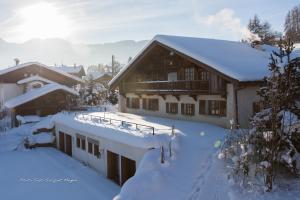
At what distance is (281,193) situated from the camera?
12133 mm

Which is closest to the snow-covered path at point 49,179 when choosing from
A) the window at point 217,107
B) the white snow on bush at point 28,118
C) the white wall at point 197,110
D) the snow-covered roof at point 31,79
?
the white snow on bush at point 28,118

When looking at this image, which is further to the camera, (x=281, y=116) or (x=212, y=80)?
(x=212, y=80)

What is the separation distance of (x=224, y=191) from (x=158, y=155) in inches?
173

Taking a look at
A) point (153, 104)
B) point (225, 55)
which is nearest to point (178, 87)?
point (225, 55)

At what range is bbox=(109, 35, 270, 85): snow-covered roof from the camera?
19828 millimetres

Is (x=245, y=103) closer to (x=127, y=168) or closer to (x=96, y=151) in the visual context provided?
(x=127, y=168)

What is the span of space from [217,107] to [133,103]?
12.2m

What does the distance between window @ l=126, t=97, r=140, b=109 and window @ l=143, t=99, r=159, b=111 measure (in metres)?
1.35

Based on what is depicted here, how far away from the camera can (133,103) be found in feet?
109

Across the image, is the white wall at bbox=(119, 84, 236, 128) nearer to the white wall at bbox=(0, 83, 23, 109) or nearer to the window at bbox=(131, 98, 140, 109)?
the window at bbox=(131, 98, 140, 109)

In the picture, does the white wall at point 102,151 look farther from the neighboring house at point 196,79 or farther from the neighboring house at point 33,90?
the neighboring house at point 33,90

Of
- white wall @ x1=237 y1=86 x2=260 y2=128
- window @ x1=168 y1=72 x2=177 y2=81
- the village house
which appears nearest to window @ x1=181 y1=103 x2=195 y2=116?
window @ x1=168 y1=72 x2=177 y2=81

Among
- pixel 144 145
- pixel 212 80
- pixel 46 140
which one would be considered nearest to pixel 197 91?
pixel 212 80

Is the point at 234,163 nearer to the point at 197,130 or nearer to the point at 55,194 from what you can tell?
the point at 197,130
